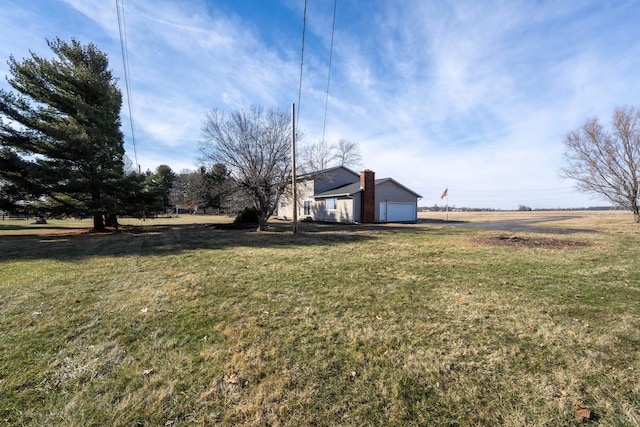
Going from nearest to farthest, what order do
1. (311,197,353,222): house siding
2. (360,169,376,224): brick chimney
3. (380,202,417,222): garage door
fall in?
(360,169,376,224): brick chimney
(311,197,353,222): house siding
(380,202,417,222): garage door

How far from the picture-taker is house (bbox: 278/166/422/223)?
78.5ft

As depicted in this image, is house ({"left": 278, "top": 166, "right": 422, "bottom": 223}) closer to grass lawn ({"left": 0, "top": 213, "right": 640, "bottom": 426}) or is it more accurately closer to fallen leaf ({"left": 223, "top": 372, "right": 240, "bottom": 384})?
grass lawn ({"left": 0, "top": 213, "right": 640, "bottom": 426})

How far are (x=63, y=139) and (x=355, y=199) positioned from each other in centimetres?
1893

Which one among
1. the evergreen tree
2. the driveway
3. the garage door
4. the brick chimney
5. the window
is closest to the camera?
the evergreen tree

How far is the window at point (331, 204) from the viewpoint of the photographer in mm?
25673

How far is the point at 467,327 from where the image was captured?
3.52 m

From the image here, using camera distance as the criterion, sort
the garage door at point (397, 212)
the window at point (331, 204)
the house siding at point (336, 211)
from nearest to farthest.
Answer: the house siding at point (336, 211) < the garage door at point (397, 212) < the window at point (331, 204)

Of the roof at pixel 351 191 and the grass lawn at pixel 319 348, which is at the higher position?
the roof at pixel 351 191

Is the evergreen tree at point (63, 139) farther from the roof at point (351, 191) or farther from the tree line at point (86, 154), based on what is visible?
the roof at point (351, 191)

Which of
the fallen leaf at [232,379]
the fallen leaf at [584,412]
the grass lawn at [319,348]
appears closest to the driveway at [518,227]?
the grass lawn at [319,348]

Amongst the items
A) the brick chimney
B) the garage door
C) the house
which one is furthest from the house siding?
the garage door

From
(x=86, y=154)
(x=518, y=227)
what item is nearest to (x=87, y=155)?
(x=86, y=154)

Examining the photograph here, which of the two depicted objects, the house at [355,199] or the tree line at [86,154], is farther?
the house at [355,199]

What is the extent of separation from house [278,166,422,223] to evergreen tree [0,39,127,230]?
11416 millimetres
